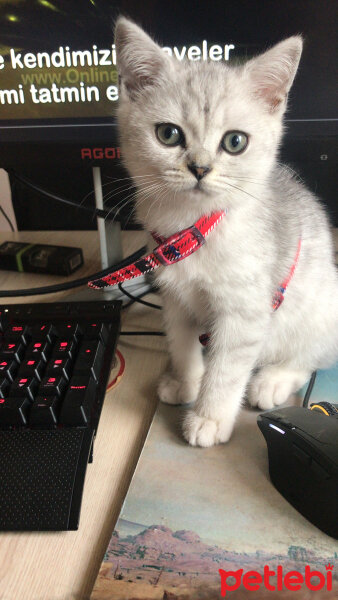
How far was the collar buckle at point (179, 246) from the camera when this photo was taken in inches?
20.8

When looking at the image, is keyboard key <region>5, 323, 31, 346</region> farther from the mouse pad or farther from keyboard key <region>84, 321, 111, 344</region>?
the mouse pad

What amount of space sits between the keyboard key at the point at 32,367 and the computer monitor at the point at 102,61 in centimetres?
33

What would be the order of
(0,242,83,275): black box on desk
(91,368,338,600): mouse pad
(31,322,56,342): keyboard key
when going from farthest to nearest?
(0,242,83,275): black box on desk < (31,322,56,342): keyboard key < (91,368,338,600): mouse pad

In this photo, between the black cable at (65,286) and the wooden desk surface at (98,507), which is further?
the black cable at (65,286)

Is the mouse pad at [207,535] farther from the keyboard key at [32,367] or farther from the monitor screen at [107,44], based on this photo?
the monitor screen at [107,44]

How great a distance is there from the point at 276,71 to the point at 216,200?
17 centimetres

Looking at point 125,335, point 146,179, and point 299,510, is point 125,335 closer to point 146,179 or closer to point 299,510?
point 146,179

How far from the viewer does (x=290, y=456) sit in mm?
414

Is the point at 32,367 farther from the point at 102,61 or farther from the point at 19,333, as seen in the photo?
the point at 102,61

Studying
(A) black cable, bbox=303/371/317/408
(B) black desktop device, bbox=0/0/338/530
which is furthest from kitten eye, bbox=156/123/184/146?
(A) black cable, bbox=303/371/317/408

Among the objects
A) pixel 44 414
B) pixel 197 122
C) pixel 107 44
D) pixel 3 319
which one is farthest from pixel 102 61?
pixel 44 414

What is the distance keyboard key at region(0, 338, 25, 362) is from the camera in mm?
547

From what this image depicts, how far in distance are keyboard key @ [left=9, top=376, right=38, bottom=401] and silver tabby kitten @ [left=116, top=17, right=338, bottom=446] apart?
0.51 ft

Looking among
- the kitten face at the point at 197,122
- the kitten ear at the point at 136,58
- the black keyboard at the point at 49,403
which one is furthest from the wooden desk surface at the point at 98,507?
the kitten ear at the point at 136,58
